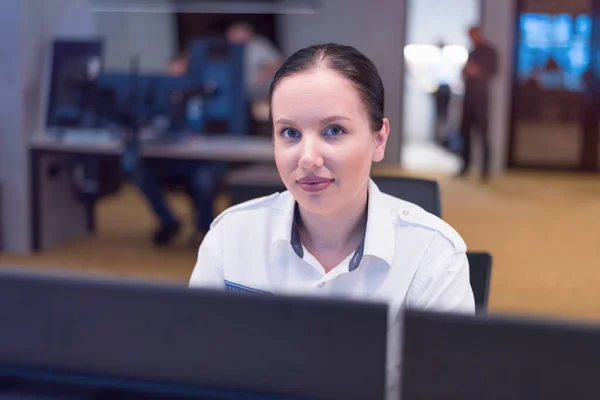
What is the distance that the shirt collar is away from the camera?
1.06 m

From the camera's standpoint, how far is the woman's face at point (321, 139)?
945 mm

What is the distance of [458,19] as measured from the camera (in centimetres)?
665

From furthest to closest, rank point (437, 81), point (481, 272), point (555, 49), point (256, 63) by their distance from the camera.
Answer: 1. point (437, 81)
2. point (555, 49)
3. point (256, 63)
4. point (481, 272)

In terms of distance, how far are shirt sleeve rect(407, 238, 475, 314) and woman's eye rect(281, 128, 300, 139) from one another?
291 millimetres

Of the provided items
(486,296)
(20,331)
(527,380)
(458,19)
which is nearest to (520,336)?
(527,380)

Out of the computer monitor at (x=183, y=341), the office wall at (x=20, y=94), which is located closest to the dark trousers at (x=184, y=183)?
the office wall at (x=20, y=94)

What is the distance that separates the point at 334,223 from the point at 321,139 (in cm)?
21

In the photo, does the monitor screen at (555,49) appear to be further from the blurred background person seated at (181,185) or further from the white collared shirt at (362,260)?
the white collared shirt at (362,260)

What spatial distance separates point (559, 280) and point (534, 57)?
4.36 metres

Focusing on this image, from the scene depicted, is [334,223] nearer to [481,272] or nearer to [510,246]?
[481,272]

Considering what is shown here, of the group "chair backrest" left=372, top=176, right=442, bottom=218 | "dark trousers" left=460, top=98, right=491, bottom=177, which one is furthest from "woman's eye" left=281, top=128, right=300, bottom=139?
"dark trousers" left=460, top=98, right=491, bottom=177

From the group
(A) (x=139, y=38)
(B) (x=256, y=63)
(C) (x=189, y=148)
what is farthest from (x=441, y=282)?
(A) (x=139, y=38)

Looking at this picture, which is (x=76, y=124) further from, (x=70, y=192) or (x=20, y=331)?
(x=20, y=331)

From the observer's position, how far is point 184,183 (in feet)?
15.0
